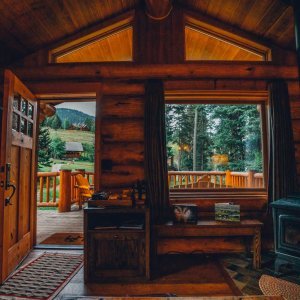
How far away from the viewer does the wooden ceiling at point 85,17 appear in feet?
9.34

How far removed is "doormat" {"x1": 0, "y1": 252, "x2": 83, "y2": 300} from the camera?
2.24m

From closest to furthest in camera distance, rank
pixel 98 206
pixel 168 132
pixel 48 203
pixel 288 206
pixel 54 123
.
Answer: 1. pixel 288 206
2. pixel 98 206
3. pixel 168 132
4. pixel 48 203
5. pixel 54 123

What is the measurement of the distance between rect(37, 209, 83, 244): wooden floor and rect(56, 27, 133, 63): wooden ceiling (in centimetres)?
297

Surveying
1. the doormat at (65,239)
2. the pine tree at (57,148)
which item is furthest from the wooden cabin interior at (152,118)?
the pine tree at (57,148)

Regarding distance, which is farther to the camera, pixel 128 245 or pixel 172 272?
pixel 172 272

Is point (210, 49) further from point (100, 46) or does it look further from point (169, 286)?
point (169, 286)

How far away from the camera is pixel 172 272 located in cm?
269

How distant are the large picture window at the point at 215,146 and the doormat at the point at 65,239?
5.89 feet

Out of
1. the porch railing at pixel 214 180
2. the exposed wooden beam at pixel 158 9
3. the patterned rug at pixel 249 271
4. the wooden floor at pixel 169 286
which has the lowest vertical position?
the wooden floor at pixel 169 286

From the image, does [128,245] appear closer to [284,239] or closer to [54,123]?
[284,239]

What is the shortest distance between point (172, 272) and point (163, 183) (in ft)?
3.51

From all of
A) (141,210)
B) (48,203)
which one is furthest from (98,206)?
(48,203)

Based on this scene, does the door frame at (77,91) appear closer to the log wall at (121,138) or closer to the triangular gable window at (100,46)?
the log wall at (121,138)

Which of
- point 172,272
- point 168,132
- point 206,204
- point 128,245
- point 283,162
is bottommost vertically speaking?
point 172,272
